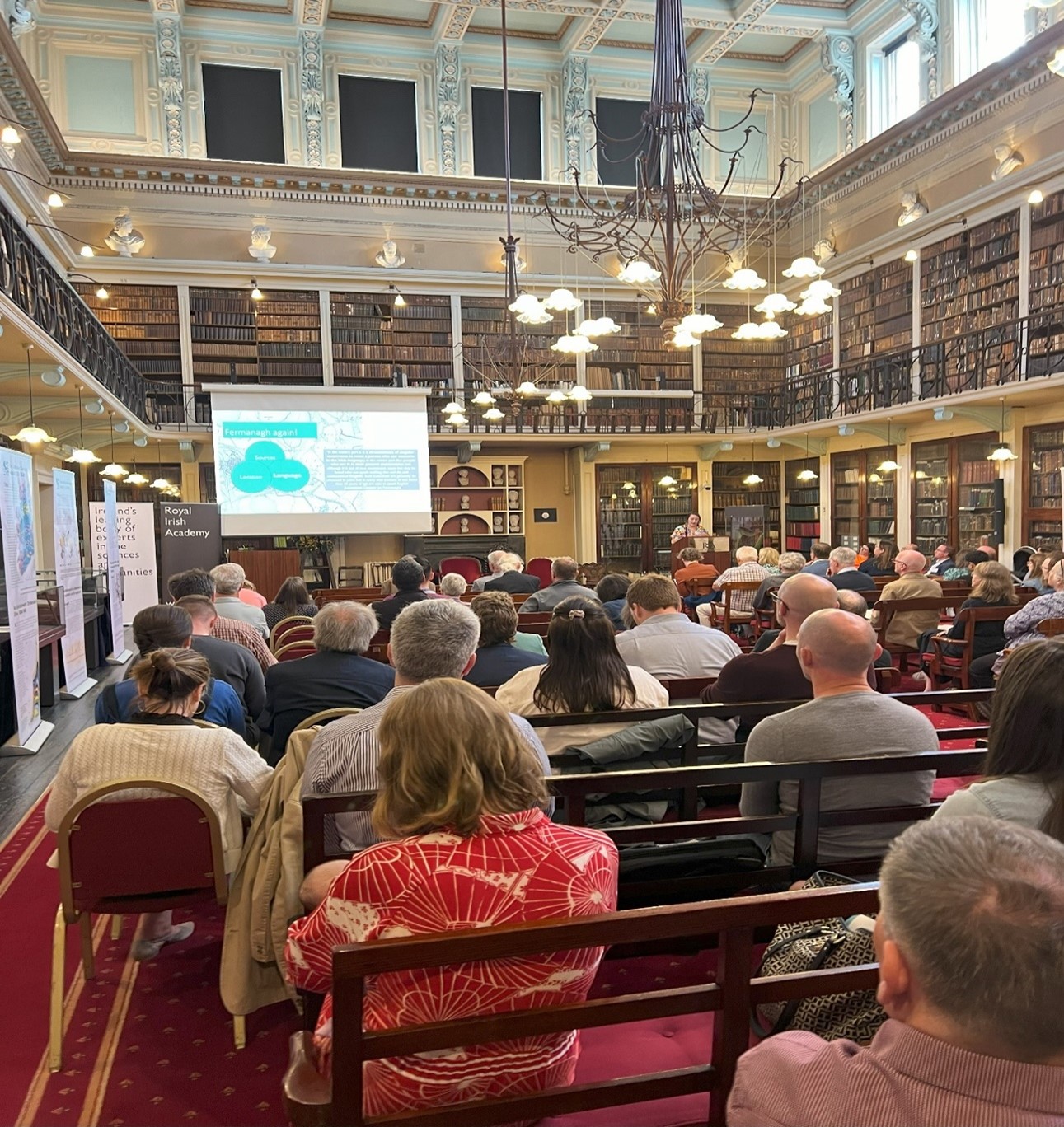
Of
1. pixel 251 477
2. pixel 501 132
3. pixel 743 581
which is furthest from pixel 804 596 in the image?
pixel 501 132

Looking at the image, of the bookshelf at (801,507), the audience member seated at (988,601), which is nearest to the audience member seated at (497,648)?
the audience member seated at (988,601)

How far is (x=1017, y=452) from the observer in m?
10.3

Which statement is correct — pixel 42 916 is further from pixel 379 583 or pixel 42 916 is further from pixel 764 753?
pixel 379 583

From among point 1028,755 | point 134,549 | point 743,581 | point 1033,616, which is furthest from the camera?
point 134,549

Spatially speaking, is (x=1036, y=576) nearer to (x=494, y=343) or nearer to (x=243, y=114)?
(x=494, y=343)

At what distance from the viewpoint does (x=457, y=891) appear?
1242mm

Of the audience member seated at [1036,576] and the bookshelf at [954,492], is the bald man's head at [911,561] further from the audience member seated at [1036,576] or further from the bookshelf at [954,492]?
the bookshelf at [954,492]

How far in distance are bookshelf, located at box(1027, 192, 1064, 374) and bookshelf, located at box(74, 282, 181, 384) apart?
475 inches

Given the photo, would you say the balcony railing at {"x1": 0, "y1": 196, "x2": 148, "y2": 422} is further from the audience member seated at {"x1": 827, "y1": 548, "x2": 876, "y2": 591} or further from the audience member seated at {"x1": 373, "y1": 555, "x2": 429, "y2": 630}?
the audience member seated at {"x1": 827, "y1": 548, "x2": 876, "y2": 591}

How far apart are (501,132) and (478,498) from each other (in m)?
6.38

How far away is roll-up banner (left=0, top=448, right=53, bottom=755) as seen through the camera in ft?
16.2

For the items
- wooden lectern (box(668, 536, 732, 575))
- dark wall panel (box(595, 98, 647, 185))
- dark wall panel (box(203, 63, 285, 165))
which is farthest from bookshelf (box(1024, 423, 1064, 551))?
dark wall panel (box(203, 63, 285, 165))

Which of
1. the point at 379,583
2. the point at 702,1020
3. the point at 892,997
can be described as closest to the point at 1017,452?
the point at 379,583

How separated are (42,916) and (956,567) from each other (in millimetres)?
7922
